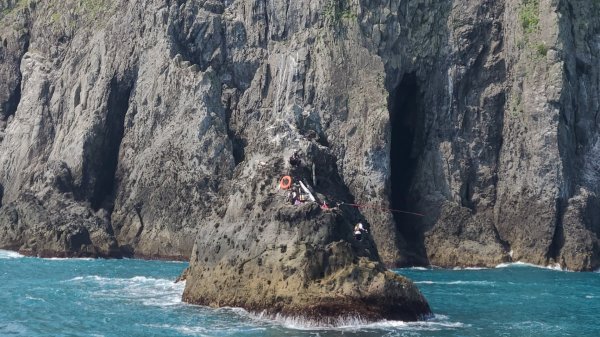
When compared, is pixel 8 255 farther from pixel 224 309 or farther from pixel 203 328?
pixel 203 328

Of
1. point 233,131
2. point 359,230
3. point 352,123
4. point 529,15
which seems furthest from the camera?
point 233,131

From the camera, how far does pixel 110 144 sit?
2803 inches

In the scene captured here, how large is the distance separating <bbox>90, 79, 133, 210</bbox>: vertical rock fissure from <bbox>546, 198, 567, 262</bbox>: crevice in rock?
1194 inches

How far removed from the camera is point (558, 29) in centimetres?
6612

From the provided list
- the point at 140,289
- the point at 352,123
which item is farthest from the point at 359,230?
the point at 352,123

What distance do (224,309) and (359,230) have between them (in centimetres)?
586

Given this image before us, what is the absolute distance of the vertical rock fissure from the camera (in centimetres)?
6994

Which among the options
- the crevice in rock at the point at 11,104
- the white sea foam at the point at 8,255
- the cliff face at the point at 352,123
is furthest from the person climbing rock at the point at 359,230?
the crevice in rock at the point at 11,104

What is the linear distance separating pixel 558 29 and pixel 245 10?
2237cm

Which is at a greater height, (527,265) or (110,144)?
(110,144)

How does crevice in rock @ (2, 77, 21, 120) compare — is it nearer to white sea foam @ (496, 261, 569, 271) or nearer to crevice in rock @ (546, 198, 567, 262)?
white sea foam @ (496, 261, 569, 271)

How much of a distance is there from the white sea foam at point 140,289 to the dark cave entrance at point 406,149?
22.5m

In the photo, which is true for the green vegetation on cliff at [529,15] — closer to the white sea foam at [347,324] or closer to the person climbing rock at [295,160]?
the person climbing rock at [295,160]

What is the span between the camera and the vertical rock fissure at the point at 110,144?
69938mm
